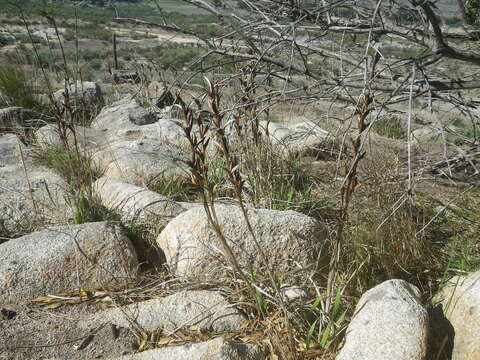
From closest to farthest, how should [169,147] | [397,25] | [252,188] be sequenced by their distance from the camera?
[397,25], [252,188], [169,147]

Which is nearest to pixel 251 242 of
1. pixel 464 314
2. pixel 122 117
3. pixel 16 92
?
pixel 464 314

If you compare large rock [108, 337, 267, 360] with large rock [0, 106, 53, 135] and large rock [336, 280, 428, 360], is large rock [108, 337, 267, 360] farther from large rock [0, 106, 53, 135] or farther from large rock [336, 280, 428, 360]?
large rock [0, 106, 53, 135]

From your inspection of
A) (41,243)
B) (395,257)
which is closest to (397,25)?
(395,257)

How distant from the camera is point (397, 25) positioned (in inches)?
99.2

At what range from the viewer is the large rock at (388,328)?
6.19 ft

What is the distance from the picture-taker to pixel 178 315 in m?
2.35

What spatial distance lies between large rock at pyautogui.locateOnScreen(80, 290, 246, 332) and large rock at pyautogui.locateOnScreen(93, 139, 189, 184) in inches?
57.2

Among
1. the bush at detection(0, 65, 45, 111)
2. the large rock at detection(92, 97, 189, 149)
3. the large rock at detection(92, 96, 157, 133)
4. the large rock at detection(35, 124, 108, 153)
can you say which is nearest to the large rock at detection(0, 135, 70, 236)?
the large rock at detection(35, 124, 108, 153)

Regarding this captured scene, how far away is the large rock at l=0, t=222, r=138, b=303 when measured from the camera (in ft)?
8.16

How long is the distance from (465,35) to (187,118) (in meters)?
1.72

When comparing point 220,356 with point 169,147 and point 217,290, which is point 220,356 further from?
point 169,147

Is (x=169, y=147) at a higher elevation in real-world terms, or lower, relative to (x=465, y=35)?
lower

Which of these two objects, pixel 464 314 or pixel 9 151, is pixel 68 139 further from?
pixel 464 314

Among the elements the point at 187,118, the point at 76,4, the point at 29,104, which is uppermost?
the point at 76,4
